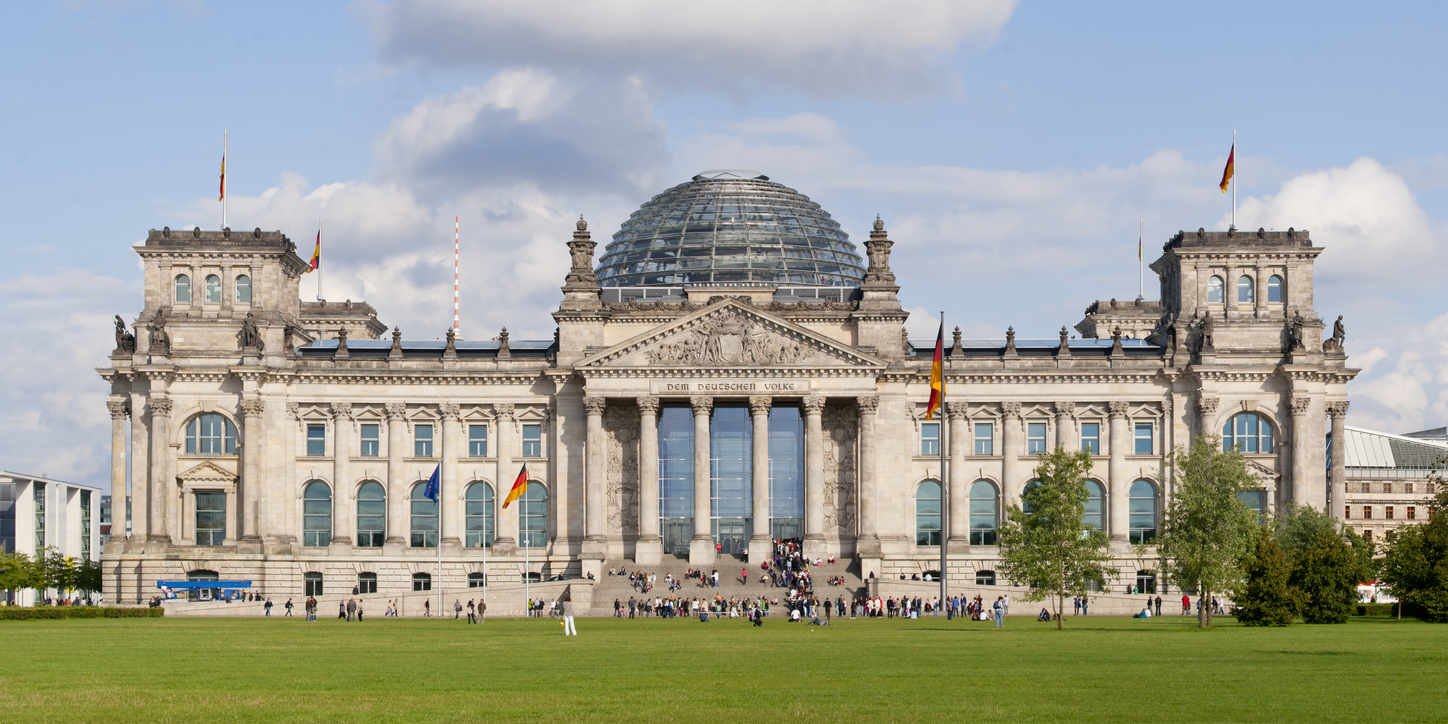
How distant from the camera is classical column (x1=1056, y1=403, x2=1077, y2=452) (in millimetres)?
130625

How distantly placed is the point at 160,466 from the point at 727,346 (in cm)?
3803

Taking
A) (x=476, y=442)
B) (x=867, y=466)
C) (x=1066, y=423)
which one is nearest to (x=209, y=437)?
(x=476, y=442)

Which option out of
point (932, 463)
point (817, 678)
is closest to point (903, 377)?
point (932, 463)

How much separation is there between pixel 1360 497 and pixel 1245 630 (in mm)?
106216

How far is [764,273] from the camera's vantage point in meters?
144

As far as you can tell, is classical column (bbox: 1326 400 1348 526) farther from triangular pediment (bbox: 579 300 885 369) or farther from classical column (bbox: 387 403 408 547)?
classical column (bbox: 387 403 408 547)

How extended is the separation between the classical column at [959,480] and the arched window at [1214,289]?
1853 cm

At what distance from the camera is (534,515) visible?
433 ft

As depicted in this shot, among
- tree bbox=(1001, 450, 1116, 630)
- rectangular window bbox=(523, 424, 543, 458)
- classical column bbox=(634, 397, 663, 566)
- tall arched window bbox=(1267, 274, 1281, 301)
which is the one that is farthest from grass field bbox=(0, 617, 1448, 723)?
tall arched window bbox=(1267, 274, 1281, 301)

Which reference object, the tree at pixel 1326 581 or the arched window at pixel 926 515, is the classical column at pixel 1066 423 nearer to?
the arched window at pixel 926 515

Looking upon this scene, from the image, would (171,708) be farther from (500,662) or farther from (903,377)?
(903,377)

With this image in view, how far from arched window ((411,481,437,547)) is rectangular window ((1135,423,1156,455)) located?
47.5 metres

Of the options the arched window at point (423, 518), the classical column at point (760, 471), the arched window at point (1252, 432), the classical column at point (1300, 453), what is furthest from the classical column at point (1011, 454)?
the arched window at point (423, 518)

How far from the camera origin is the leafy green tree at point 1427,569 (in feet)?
291
